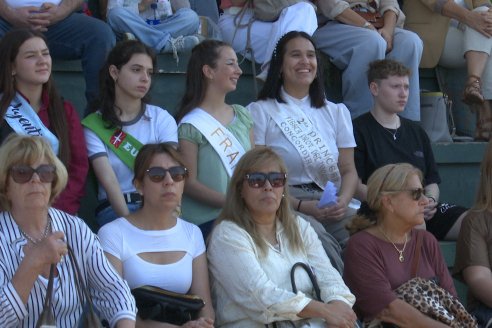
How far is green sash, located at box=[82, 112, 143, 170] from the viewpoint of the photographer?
243 inches

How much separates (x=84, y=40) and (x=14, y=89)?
Answer: 1.15 meters

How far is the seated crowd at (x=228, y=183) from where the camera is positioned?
4867 millimetres

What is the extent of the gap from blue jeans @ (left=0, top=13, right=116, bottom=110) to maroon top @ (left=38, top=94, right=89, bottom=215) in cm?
93

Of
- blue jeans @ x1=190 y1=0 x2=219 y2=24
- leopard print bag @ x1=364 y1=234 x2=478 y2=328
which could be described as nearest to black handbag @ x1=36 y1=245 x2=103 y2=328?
leopard print bag @ x1=364 y1=234 x2=478 y2=328

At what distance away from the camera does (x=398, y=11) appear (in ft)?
28.1

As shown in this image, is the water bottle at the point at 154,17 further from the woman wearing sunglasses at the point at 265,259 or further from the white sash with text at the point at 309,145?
the woman wearing sunglasses at the point at 265,259

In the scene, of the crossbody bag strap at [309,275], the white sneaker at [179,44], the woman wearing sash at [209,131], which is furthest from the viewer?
the white sneaker at [179,44]

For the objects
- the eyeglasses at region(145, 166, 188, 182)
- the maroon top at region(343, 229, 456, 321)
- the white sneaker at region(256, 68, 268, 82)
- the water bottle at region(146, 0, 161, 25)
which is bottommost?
the maroon top at region(343, 229, 456, 321)

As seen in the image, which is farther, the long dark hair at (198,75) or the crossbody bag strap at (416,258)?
the long dark hair at (198,75)

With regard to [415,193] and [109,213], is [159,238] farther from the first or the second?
[415,193]

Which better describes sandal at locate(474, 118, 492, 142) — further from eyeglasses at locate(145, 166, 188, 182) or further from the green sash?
eyeglasses at locate(145, 166, 188, 182)

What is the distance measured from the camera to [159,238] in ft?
17.5

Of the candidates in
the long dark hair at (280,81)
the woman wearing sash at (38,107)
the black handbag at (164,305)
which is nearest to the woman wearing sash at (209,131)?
the long dark hair at (280,81)

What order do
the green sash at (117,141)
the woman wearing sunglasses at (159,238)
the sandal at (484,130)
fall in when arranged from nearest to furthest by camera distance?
the woman wearing sunglasses at (159,238) → the green sash at (117,141) → the sandal at (484,130)
